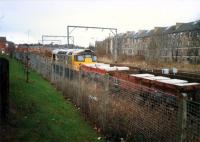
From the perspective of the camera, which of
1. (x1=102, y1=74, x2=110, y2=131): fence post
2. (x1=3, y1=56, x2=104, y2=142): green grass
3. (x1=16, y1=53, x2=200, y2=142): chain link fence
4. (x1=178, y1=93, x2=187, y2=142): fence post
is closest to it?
(x1=178, y1=93, x2=187, y2=142): fence post

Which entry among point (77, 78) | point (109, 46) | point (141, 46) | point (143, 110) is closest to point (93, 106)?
point (77, 78)

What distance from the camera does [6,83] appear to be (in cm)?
679

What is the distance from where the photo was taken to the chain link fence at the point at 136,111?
17.1ft

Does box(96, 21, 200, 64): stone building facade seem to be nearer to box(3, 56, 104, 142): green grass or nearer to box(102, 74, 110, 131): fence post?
box(3, 56, 104, 142): green grass

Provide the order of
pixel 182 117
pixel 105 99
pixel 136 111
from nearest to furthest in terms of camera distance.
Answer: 1. pixel 182 117
2. pixel 136 111
3. pixel 105 99

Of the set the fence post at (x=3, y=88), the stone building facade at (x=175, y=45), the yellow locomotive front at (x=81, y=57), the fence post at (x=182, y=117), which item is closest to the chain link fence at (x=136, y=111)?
the fence post at (x=182, y=117)

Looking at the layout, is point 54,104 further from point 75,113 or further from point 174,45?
point 174,45

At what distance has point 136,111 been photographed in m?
7.03

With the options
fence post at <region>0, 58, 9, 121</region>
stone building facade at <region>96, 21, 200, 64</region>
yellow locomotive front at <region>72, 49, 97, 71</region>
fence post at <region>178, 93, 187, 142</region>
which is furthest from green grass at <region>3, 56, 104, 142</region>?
stone building facade at <region>96, 21, 200, 64</region>

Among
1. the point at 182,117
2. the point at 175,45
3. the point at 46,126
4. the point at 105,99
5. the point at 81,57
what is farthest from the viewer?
the point at 175,45

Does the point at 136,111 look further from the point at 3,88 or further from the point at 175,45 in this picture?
the point at 175,45

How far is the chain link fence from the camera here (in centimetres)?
521

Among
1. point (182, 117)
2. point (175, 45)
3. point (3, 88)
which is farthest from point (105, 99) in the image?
point (175, 45)

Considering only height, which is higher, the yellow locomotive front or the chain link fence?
the yellow locomotive front
